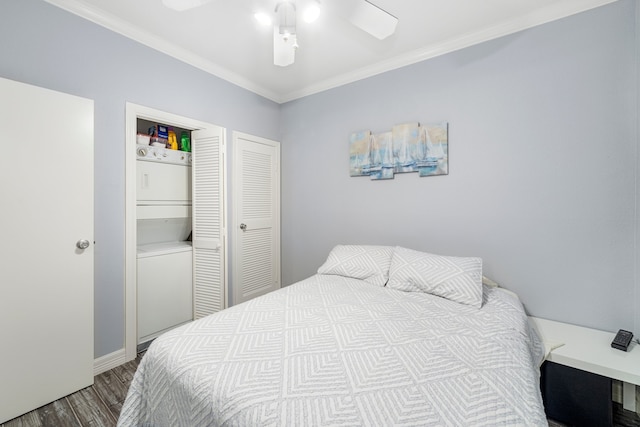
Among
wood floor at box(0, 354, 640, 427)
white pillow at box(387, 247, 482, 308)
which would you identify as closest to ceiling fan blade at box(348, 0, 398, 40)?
white pillow at box(387, 247, 482, 308)

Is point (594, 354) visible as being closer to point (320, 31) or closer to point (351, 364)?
point (351, 364)

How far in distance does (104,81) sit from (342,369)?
254 centimetres

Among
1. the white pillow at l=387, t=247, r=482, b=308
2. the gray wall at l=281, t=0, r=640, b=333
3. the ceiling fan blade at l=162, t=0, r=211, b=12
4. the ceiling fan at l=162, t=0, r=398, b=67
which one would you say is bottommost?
the white pillow at l=387, t=247, r=482, b=308

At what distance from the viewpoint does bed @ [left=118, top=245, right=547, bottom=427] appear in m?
0.87

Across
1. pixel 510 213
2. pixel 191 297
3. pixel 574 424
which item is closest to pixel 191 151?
pixel 191 297

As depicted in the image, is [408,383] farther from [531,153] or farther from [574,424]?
[531,153]

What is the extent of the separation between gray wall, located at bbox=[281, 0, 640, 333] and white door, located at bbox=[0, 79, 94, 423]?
2.32 meters

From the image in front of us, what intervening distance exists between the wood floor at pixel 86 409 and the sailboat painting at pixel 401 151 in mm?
2613

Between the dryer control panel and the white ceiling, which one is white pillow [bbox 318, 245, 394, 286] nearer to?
the white ceiling

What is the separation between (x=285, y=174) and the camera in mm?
3490

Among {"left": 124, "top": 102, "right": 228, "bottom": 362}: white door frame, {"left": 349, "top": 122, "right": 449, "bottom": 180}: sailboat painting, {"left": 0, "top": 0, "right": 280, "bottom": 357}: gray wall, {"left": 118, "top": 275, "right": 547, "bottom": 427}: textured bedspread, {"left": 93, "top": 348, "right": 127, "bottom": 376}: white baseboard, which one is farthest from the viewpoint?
{"left": 349, "top": 122, "right": 449, "bottom": 180}: sailboat painting

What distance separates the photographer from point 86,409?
66.7 inches

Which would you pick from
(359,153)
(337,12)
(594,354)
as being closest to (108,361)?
(359,153)

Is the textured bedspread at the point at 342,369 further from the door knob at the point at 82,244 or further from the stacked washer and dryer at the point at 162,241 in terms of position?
the stacked washer and dryer at the point at 162,241
